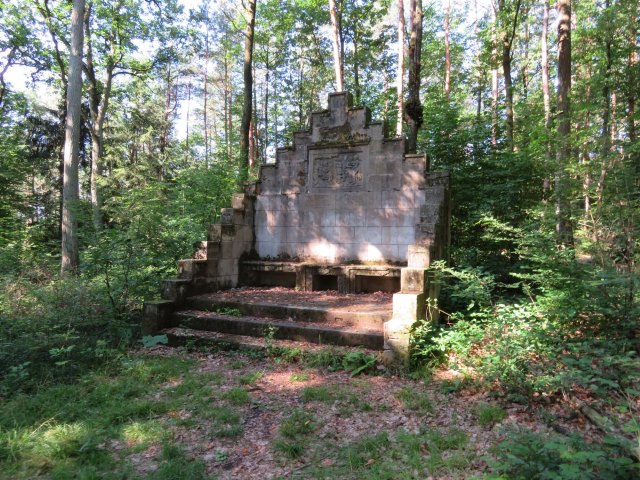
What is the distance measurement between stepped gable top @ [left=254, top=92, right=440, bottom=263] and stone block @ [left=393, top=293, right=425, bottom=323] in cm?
206

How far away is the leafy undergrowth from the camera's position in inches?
111

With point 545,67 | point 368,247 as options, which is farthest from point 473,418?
point 545,67

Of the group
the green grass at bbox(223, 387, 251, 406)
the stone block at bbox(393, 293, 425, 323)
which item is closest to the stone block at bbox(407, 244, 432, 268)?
the stone block at bbox(393, 293, 425, 323)

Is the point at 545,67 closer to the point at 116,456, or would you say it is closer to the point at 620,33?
the point at 620,33

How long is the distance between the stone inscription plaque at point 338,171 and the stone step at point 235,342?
363 centimetres

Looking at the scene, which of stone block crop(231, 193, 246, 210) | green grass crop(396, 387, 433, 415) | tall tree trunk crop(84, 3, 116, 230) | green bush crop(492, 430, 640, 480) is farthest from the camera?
tall tree trunk crop(84, 3, 116, 230)

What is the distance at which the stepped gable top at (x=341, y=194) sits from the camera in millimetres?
7371

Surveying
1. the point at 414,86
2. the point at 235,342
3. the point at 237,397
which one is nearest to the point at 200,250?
the point at 235,342

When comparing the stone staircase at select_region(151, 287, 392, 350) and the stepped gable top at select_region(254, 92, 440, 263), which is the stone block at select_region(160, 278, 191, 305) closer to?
the stone staircase at select_region(151, 287, 392, 350)

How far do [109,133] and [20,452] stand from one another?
2208cm

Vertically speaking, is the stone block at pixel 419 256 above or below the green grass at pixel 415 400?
above

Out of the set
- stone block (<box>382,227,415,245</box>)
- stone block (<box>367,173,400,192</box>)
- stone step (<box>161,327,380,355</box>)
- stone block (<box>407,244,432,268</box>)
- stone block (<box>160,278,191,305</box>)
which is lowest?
stone step (<box>161,327,380,355</box>)

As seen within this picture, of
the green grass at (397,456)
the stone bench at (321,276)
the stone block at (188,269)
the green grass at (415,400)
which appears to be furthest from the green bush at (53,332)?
the green grass at (415,400)

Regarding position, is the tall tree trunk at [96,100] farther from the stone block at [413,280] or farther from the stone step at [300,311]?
the stone block at [413,280]
